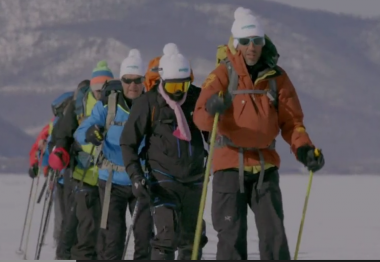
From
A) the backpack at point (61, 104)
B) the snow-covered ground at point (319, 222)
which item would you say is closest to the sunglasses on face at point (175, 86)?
the backpack at point (61, 104)

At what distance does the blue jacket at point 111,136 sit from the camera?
8.71 m

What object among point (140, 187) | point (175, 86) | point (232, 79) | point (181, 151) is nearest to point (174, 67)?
point (175, 86)

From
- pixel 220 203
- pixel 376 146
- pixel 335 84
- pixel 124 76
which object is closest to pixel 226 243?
pixel 220 203

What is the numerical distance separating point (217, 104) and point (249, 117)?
256mm

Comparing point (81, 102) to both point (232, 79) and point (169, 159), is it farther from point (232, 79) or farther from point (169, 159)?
point (232, 79)

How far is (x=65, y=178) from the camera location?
10.6 metres

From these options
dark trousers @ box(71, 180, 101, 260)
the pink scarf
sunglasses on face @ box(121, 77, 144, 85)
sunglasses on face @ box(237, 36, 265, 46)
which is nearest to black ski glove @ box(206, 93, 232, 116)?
sunglasses on face @ box(237, 36, 265, 46)

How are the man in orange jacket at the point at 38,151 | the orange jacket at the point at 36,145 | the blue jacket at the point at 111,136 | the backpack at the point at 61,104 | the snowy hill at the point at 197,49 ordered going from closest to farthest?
the blue jacket at the point at 111,136 → the backpack at the point at 61,104 → the man in orange jacket at the point at 38,151 → the orange jacket at the point at 36,145 → the snowy hill at the point at 197,49

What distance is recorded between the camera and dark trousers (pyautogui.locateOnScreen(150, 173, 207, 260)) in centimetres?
763

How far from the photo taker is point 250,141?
691 cm

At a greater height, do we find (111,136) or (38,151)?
(111,136)

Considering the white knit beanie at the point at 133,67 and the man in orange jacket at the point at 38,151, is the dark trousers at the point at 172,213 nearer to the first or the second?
the white knit beanie at the point at 133,67

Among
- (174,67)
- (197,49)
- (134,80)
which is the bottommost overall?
(197,49)

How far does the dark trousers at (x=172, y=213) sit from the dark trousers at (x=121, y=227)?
601mm
